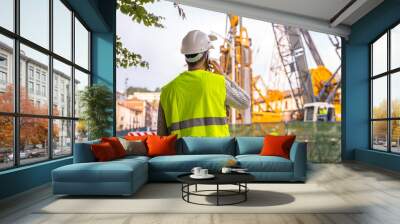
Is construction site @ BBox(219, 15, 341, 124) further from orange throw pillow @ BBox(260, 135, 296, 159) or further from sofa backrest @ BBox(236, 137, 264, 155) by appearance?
orange throw pillow @ BBox(260, 135, 296, 159)

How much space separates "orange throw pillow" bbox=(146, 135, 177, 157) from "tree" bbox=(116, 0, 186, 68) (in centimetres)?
348

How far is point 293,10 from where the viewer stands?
325 inches

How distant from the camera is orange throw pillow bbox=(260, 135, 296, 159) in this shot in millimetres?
6105

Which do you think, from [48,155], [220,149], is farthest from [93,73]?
[220,149]

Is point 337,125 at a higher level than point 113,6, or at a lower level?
lower

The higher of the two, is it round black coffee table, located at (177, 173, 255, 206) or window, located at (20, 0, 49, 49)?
window, located at (20, 0, 49, 49)

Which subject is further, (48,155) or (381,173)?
(381,173)

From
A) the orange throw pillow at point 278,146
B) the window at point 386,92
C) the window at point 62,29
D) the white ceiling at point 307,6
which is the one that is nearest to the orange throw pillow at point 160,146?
the orange throw pillow at point 278,146

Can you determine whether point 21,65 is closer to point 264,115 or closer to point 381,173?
point 381,173

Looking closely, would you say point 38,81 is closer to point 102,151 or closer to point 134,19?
point 102,151

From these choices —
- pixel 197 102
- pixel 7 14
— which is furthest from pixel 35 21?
pixel 197 102

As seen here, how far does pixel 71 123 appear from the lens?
7.13 m

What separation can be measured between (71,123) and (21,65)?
2150mm

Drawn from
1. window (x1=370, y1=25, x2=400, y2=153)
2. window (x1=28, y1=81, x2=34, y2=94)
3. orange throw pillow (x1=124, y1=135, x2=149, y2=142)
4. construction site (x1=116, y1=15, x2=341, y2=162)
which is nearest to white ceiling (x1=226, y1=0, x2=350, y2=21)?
window (x1=370, y1=25, x2=400, y2=153)
